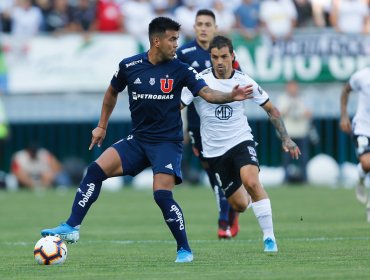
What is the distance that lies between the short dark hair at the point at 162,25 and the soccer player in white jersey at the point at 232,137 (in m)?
1.35

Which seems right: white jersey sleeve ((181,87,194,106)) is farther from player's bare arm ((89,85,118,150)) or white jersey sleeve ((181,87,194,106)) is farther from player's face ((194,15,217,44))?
player's face ((194,15,217,44))

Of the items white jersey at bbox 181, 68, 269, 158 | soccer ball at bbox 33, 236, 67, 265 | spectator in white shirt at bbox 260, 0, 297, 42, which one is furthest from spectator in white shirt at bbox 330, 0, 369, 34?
soccer ball at bbox 33, 236, 67, 265

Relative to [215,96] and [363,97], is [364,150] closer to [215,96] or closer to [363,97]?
[363,97]

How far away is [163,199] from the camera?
37.4ft

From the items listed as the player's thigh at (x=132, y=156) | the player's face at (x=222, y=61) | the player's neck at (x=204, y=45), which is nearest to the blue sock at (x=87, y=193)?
the player's thigh at (x=132, y=156)

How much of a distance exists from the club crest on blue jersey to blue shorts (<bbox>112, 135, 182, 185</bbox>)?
557mm

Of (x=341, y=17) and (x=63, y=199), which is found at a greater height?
(x=341, y=17)

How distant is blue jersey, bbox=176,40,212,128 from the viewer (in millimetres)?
15117

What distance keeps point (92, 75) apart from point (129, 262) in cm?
1705

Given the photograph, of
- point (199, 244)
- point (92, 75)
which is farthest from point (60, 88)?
point (199, 244)

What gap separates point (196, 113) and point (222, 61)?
2.32 m

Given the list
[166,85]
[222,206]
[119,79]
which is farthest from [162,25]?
[222,206]

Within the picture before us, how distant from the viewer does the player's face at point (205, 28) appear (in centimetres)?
1525

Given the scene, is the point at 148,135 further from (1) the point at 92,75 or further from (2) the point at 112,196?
(1) the point at 92,75
